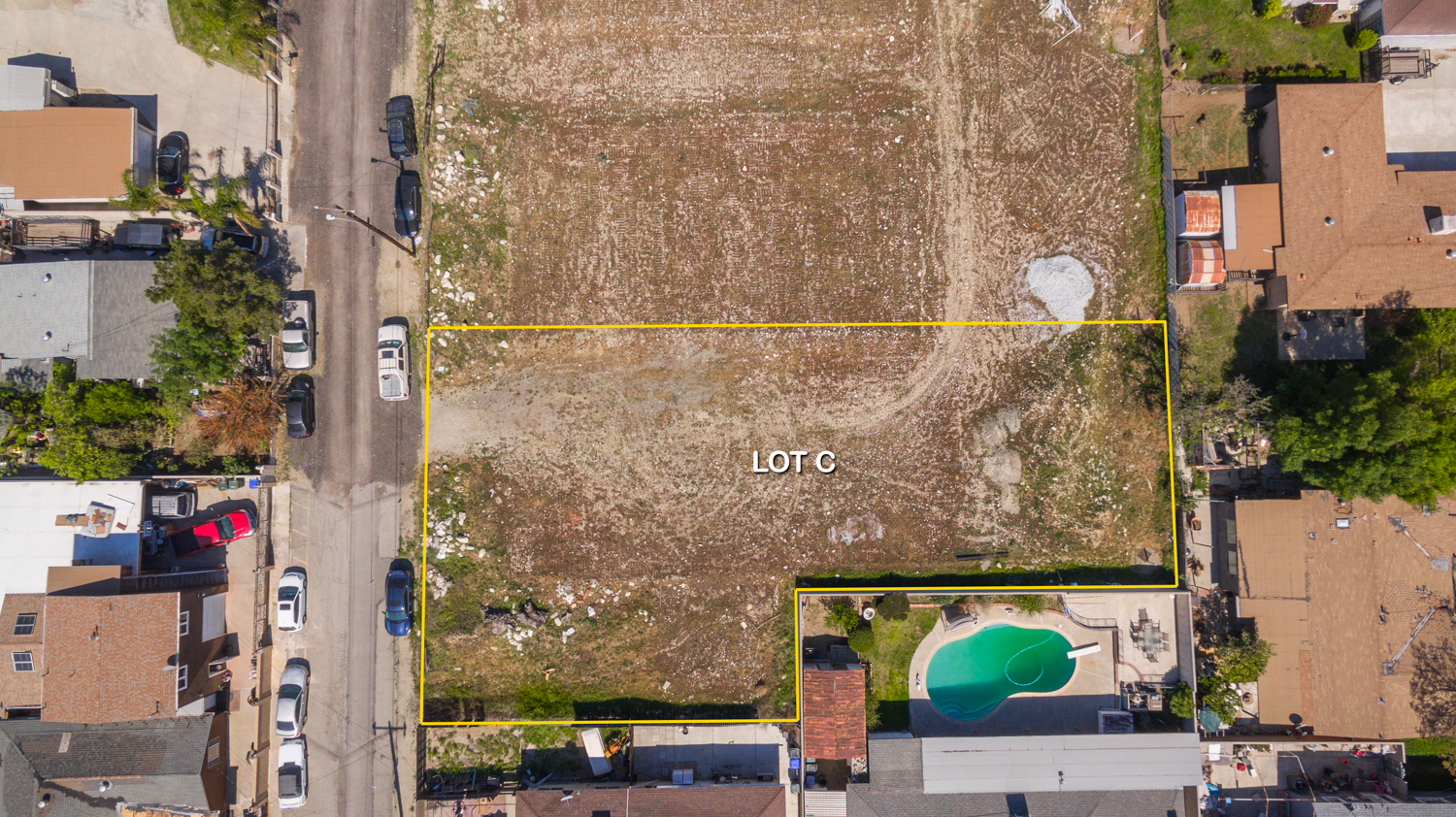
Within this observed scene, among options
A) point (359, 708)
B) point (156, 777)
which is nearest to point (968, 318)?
point (359, 708)

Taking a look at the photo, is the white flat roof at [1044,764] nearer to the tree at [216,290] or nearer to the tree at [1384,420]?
the tree at [1384,420]

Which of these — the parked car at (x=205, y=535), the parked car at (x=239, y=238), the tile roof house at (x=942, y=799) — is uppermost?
the parked car at (x=239, y=238)

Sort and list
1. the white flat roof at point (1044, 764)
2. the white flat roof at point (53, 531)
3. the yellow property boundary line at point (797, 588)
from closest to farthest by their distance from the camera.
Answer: the white flat roof at point (53, 531) < the white flat roof at point (1044, 764) < the yellow property boundary line at point (797, 588)

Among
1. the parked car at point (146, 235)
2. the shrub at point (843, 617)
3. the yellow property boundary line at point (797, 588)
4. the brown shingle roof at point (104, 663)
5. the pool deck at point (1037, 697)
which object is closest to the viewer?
the brown shingle roof at point (104, 663)

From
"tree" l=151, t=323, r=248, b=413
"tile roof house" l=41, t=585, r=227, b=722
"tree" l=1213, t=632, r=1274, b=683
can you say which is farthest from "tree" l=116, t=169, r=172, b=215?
"tree" l=1213, t=632, r=1274, b=683

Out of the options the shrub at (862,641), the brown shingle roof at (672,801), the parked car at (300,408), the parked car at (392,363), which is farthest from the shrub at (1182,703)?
the parked car at (300,408)

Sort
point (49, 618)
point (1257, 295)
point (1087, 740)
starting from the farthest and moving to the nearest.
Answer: point (1257, 295) → point (1087, 740) → point (49, 618)

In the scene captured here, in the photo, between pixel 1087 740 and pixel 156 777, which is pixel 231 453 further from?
pixel 1087 740

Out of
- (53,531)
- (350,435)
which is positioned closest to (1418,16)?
(350,435)
